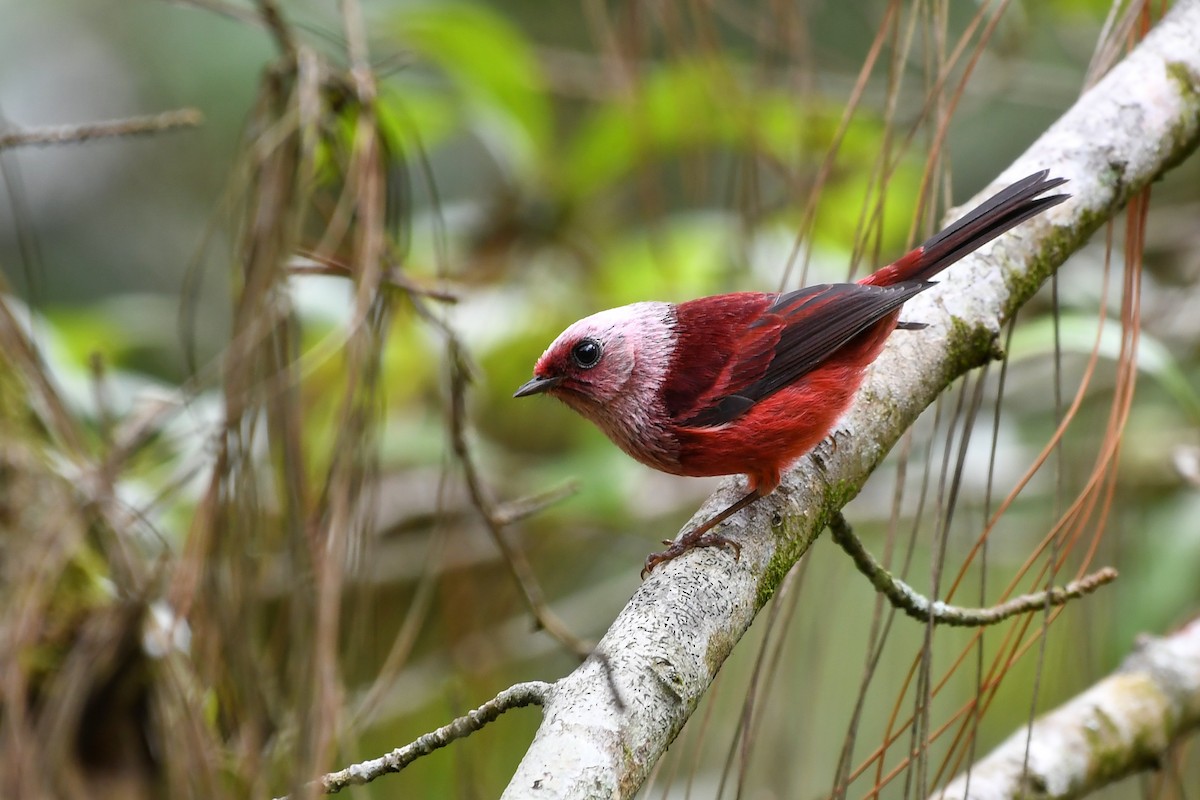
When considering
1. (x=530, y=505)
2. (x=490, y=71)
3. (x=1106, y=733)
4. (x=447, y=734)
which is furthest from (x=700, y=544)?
(x=490, y=71)

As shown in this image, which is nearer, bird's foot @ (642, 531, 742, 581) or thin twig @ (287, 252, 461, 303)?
bird's foot @ (642, 531, 742, 581)

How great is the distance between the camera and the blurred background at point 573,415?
2.57 meters

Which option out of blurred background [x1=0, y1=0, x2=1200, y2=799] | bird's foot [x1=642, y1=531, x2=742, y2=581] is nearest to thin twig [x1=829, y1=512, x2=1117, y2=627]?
blurred background [x1=0, y1=0, x2=1200, y2=799]

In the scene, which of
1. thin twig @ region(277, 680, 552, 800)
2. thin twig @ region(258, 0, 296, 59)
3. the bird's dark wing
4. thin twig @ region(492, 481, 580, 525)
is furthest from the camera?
the bird's dark wing

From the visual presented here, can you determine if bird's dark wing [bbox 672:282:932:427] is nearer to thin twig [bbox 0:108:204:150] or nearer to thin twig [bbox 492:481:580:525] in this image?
thin twig [bbox 492:481:580:525]

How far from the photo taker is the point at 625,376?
3.18 m

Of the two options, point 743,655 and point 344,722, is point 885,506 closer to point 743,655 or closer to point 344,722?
point 743,655

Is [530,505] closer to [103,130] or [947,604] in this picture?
[947,604]

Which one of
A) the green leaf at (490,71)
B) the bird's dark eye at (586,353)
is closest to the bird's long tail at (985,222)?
the bird's dark eye at (586,353)

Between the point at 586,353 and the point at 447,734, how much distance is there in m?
1.58

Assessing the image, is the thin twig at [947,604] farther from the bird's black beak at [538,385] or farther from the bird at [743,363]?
the bird's black beak at [538,385]

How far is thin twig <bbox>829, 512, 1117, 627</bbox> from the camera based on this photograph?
2188 millimetres

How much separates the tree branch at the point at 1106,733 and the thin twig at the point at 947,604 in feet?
1.95

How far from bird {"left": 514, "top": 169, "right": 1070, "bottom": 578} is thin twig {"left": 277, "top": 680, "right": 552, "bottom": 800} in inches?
37.3
